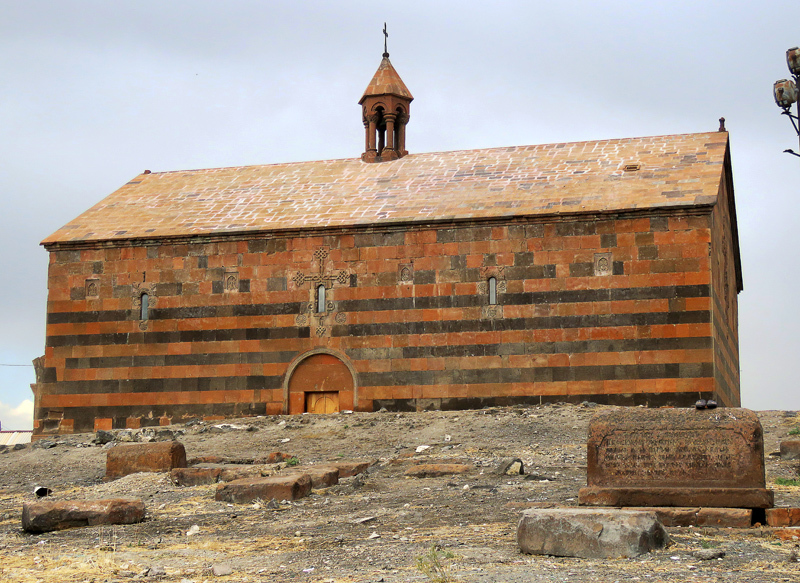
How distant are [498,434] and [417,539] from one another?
9027mm

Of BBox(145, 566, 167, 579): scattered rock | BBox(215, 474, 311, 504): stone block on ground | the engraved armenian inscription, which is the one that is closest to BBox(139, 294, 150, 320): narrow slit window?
BBox(215, 474, 311, 504): stone block on ground

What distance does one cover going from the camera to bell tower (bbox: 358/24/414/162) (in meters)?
27.7

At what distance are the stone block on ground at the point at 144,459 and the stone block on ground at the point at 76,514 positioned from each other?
12.7 ft

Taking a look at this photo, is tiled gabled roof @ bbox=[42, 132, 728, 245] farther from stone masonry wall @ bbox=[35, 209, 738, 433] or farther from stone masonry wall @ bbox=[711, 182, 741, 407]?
stone masonry wall @ bbox=[711, 182, 741, 407]

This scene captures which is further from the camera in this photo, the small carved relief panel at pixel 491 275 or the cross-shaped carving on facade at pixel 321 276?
the cross-shaped carving on facade at pixel 321 276

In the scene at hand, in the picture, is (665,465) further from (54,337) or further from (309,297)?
(54,337)

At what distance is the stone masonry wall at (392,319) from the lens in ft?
69.6

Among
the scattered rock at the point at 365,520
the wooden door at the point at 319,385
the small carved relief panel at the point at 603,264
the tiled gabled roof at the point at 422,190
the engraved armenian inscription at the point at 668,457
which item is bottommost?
the scattered rock at the point at 365,520

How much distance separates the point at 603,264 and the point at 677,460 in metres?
11.8

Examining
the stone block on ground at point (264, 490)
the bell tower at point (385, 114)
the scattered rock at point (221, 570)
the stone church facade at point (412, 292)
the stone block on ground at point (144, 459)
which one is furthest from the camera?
the bell tower at point (385, 114)

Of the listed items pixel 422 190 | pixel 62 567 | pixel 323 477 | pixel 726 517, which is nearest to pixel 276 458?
pixel 323 477

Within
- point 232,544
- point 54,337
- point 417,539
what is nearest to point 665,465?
point 417,539

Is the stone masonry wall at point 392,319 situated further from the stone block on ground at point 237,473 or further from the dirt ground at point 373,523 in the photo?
the stone block on ground at point 237,473

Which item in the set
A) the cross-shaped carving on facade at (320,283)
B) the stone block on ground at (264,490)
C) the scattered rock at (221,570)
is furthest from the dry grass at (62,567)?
the cross-shaped carving on facade at (320,283)
